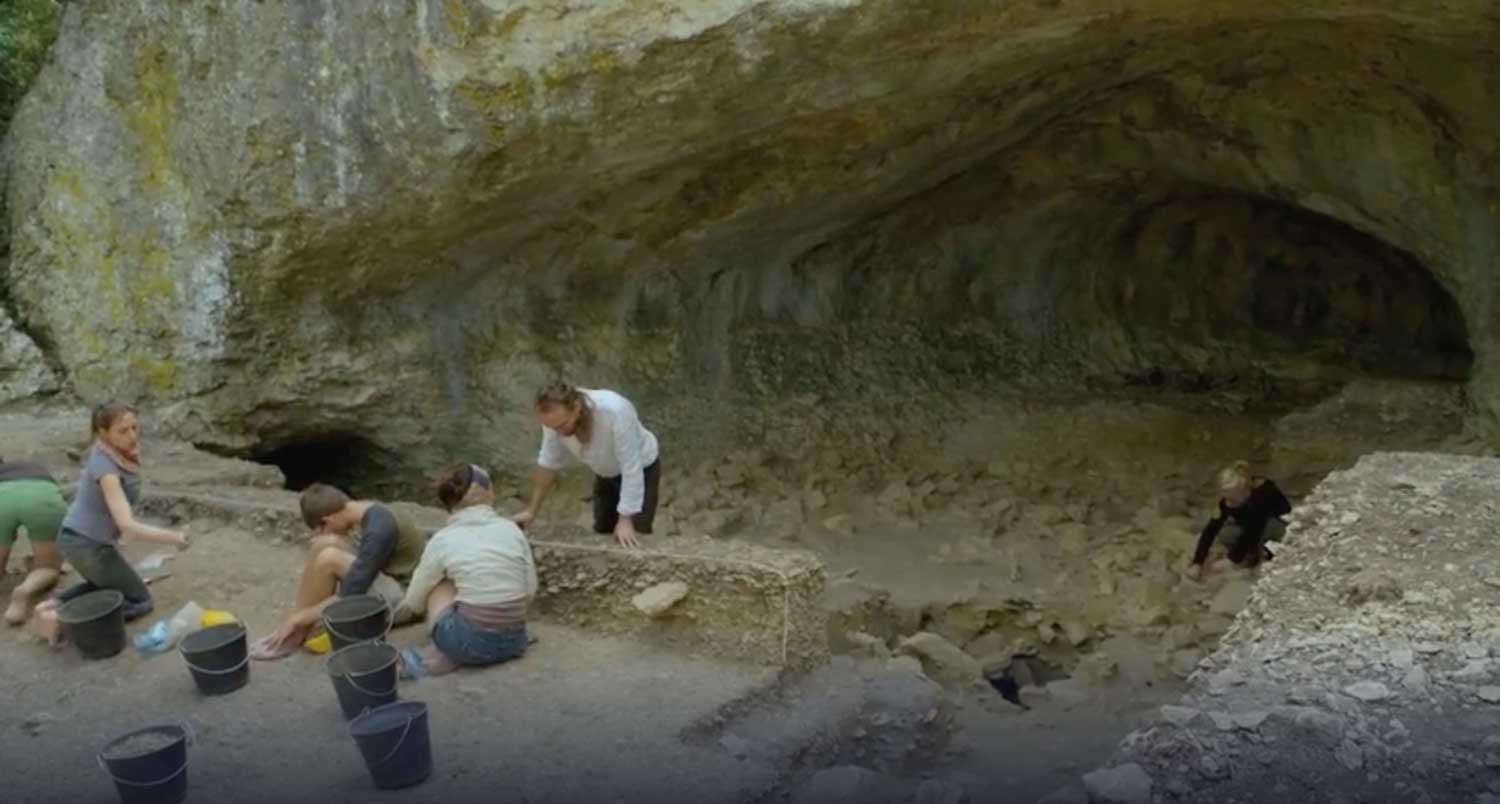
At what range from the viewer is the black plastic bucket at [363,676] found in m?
4.20

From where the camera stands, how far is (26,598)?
17.1 ft

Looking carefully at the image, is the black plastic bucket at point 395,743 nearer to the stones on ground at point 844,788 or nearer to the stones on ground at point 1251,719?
the stones on ground at point 844,788

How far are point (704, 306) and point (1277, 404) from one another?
463cm

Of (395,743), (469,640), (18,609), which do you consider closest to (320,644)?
(469,640)

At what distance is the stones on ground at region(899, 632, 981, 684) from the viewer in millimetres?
5766

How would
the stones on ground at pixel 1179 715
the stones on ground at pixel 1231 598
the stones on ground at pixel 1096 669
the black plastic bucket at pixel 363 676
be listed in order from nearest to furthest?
the stones on ground at pixel 1179 715
the black plastic bucket at pixel 363 676
the stones on ground at pixel 1096 669
the stones on ground at pixel 1231 598

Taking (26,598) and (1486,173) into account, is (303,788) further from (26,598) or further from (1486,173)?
(1486,173)

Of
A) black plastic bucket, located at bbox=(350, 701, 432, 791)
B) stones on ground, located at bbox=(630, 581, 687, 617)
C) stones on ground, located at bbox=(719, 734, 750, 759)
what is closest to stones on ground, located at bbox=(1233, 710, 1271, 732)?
stones on ground, located at bbox=(719, 734, 750, 759)

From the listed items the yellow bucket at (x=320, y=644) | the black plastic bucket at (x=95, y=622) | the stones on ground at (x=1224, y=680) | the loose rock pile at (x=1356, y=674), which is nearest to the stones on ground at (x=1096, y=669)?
the loose rock pile at (x=1356, y=674)

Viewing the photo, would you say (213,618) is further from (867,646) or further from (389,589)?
(867,646)

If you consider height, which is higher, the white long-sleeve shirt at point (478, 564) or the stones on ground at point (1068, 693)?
the white long-sleeve shirt at point (478, 564)

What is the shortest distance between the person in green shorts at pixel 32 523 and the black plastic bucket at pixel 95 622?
0.43 m

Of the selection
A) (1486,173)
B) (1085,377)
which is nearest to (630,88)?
(1486,173)

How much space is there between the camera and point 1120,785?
2961 mm
